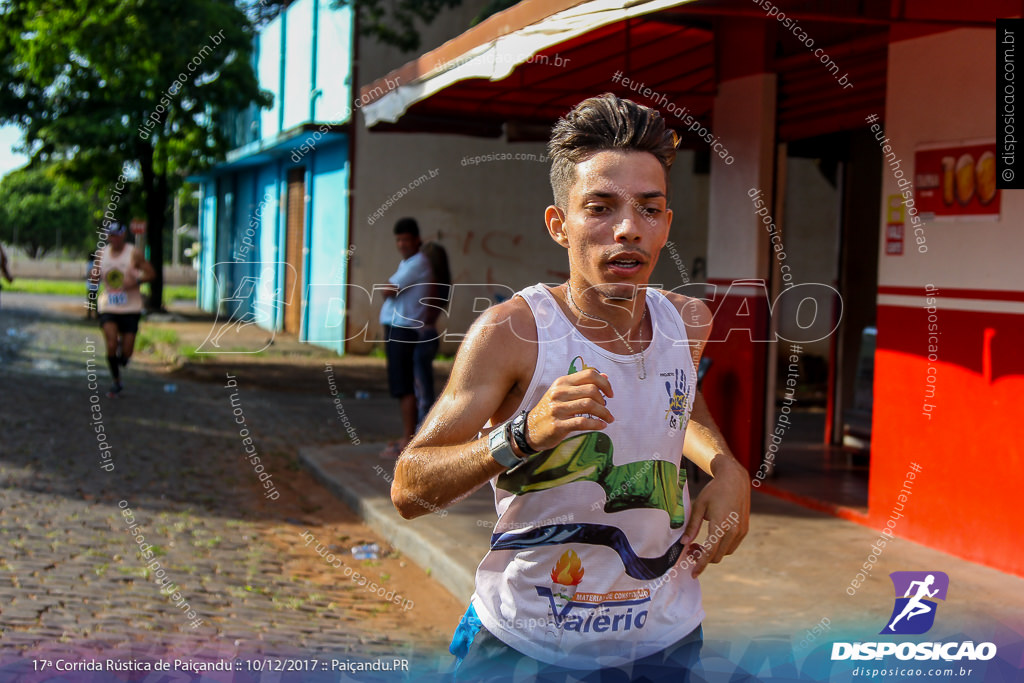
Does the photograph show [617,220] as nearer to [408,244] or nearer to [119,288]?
[408,244]

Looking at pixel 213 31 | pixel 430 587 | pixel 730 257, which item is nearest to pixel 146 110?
pixel 213 31

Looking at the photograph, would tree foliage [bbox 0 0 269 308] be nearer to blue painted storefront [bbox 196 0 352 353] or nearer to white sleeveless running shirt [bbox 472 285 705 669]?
blue painted storefront [bbox 196 0 352 353]

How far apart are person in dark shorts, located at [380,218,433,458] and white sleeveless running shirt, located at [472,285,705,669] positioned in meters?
5.82

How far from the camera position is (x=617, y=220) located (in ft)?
7.37

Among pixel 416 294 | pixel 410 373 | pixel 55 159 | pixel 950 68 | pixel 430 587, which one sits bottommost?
pixel 430 587

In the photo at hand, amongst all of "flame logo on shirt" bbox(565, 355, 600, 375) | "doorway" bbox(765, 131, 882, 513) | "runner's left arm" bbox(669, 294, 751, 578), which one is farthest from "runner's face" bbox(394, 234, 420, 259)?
"flame logo on shirt" bbox(565, 355, 600, 375)

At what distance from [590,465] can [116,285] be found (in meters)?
9.78

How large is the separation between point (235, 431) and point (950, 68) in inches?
279

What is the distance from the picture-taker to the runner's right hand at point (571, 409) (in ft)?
6.33

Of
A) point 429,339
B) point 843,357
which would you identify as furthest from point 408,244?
point 843,357

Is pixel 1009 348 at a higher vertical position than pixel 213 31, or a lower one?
lower

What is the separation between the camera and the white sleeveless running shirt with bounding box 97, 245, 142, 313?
10.9 m

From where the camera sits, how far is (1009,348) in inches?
205

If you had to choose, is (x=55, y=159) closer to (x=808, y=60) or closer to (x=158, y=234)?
(x=158, y=234)
